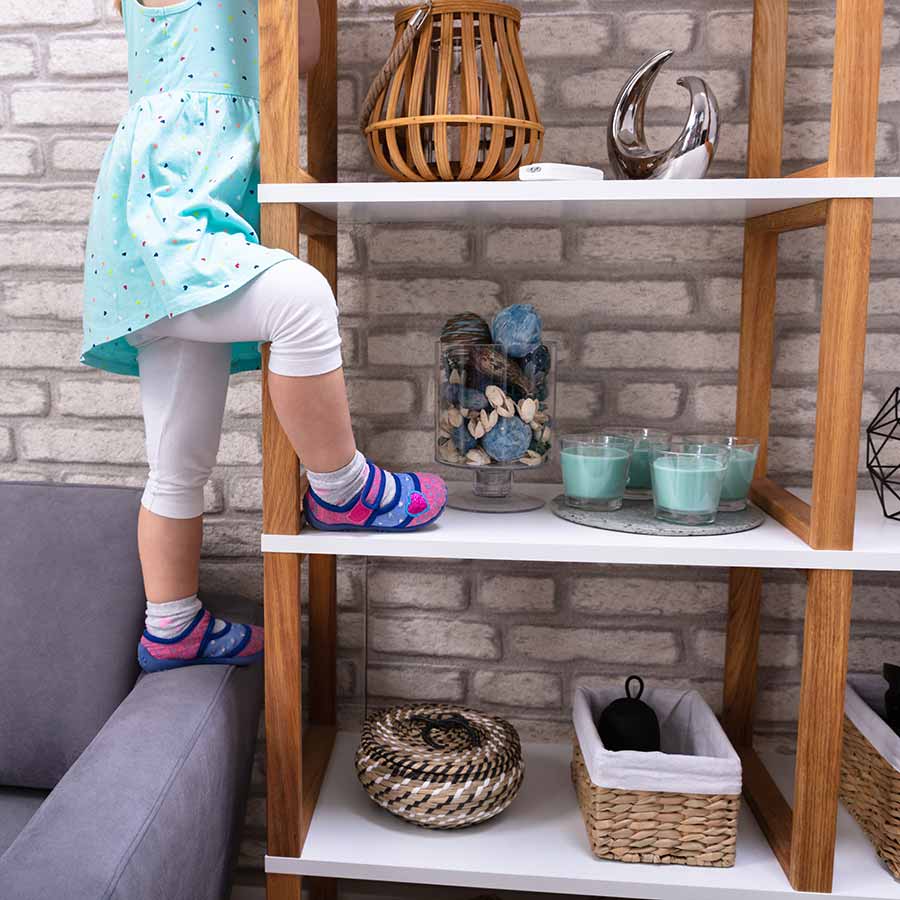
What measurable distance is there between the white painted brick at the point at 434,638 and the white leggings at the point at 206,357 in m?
0.45

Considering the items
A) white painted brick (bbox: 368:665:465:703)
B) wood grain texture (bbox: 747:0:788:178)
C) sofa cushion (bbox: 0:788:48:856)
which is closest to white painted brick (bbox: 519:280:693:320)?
wood grain texture (bbox: 747:0:788:178)

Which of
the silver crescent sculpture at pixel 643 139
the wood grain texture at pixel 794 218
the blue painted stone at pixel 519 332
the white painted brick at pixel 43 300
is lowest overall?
the blue painted stone at pixel 519 332

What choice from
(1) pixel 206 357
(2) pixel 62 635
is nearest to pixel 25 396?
(2) pixel 62 635

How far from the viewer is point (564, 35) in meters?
1.47

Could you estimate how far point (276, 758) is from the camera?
4.00 feet

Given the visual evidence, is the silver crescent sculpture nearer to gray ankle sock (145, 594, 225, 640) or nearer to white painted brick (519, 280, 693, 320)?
white painted brick (519, 280, 693, 320)

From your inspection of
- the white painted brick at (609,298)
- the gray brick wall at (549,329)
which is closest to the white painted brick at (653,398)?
the gray brick wall at (549,329)

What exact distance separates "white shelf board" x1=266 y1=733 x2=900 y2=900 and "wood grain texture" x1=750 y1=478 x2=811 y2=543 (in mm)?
429

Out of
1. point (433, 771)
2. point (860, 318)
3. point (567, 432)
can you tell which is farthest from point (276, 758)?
point (860, 318)

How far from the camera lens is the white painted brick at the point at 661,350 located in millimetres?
1514

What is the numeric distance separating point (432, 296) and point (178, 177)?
50 centimetres

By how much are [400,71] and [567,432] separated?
62 centimetres

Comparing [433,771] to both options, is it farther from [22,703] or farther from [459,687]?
[22,703]

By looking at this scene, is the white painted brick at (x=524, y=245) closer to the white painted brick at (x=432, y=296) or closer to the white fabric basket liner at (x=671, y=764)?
the white painted brick at (x=432, y=296)
